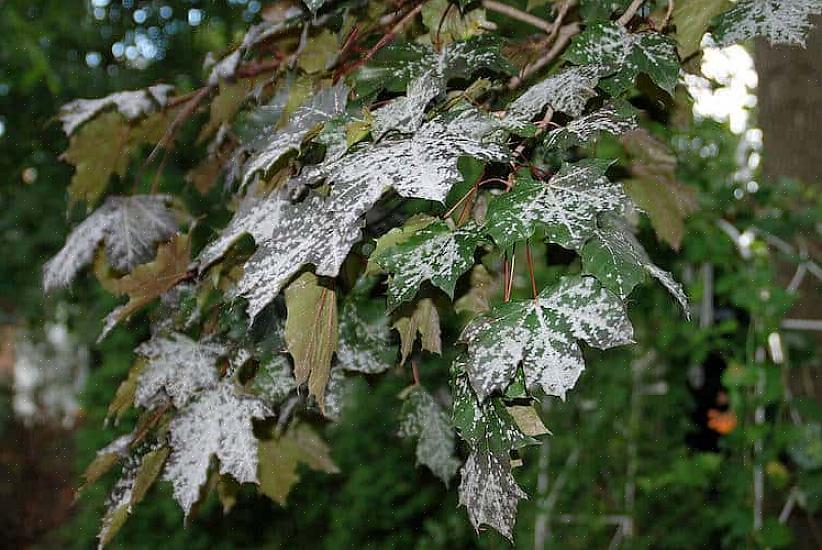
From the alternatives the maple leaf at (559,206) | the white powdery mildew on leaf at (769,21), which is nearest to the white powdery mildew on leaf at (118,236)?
the maple leaf at (559,206)

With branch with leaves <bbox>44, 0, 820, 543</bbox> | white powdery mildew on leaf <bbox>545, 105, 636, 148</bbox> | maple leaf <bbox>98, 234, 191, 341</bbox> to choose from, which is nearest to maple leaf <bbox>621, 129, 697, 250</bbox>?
branch with leaves <bbox>44, 0, 820, 543</bbox>

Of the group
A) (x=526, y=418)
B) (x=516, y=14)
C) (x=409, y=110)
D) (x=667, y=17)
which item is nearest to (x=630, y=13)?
(x=667, y=17)

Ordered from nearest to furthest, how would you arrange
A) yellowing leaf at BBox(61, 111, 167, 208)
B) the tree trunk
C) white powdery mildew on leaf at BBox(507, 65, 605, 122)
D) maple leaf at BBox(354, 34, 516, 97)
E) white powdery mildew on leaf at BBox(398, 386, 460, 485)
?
white powdery mildew on leaf at BBox(507, 65, 605, 122)
maple leaf at BBox(354, 34, 516, 97)
white powdery mildew on leaf at BBox(398, 386, 460, 485)
yellowing leaf at BBox(61, 111, 167, 208)
the tree trunk

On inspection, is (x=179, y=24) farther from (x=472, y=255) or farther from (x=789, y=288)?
(x=472, y=255)

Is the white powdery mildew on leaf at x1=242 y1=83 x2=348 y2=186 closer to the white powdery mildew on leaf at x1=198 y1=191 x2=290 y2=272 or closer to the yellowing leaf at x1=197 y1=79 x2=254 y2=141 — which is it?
the white powdery mildew on leaf at x1=198 y1=191 x2=290 y2=272

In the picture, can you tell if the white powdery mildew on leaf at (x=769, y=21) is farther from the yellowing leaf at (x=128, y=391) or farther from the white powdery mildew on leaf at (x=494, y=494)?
the yellowing leaf at (x=128, y=391)
